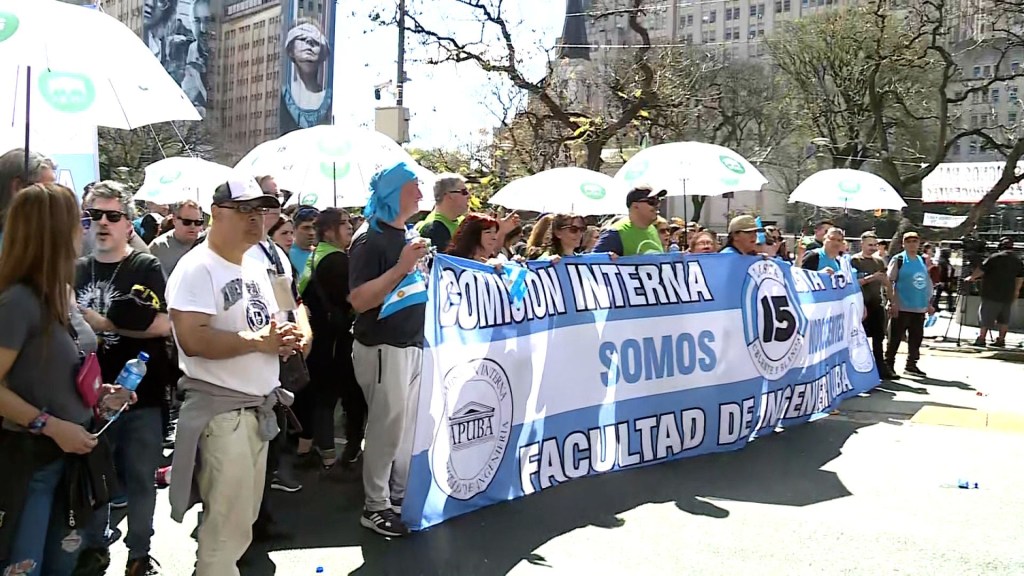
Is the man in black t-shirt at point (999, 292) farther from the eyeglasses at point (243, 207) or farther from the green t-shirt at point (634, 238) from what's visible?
the eyeglasses at point (243, 207)

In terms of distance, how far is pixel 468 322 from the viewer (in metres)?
5.07

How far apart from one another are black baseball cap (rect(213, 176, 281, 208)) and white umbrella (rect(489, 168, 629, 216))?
6.79 m

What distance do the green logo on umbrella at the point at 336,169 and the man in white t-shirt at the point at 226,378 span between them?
396cm

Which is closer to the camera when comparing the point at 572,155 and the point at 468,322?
the point at 468,322

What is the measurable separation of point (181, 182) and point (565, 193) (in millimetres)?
4452

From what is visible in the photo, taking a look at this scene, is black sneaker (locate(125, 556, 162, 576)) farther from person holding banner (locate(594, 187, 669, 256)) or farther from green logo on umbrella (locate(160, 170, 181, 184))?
green logo on umbrella (locate(160, 170, 181, 184))

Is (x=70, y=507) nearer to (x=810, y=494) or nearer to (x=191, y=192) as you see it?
(x=810, y=494)

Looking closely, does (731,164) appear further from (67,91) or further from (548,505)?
(67,91)

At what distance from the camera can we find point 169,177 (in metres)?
10.5

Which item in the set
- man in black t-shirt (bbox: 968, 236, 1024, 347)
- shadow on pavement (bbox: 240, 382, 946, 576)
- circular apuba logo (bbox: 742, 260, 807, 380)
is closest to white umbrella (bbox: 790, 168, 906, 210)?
circular apuba logo (bbox: 742, 260, 807, 380)

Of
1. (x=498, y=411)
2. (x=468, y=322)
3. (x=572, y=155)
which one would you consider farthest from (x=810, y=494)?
(x=572, y=155)

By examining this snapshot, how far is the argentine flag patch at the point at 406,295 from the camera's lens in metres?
4.77

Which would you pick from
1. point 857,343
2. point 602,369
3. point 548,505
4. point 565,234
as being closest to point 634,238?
point 565,234

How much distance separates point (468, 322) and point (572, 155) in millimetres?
18243
